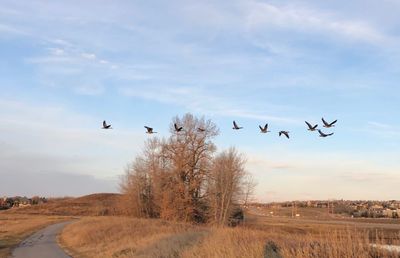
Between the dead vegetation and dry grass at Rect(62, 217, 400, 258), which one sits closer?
dry grass at Rect(62, 217, 400, 258)

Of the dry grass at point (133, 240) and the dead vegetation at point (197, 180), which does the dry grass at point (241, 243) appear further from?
the dead vegetation at point (197, 180)

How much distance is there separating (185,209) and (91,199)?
89.0 meters

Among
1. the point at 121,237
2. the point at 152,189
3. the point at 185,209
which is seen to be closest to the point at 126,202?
the point at 152,189

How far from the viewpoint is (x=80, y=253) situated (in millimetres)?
30656

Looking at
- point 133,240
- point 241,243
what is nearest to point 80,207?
point 133,240

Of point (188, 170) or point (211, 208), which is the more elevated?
point (188, 170)

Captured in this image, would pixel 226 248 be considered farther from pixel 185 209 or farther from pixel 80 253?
pixel 185 209


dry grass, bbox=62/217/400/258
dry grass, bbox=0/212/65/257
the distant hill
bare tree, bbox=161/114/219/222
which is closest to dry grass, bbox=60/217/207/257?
dry grass, bbox=62/217/400/258

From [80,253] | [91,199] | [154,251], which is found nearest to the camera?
[154,251]

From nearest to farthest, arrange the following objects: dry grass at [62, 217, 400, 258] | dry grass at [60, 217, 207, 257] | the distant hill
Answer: dry grass at [62, 217, 400, 258]
dry grass at [60, 217, 207, 257]
the distant hill

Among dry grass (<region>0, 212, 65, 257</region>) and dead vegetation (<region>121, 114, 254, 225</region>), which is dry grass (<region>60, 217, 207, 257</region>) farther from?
dead vegetation (<region>121, 114, 254, 225</region>)

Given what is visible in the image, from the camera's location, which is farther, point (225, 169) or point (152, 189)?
point (152, 189)

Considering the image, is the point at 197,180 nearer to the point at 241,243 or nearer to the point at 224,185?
the point at 224,185

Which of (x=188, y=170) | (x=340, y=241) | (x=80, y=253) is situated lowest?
(x=80, y=253)
